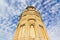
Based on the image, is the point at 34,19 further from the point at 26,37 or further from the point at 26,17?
the point at 26,37

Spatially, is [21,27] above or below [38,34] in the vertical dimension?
above

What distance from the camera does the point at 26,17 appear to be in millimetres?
23750

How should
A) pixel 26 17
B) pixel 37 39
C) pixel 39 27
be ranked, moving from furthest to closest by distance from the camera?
pixel 26 17
pixel 39 27
pixel 37 39

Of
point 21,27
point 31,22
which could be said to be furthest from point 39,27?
point 21,27

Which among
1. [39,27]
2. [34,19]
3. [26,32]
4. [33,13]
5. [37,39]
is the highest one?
[33,13]

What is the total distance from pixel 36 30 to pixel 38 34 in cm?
76

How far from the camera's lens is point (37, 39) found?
19.2 meters

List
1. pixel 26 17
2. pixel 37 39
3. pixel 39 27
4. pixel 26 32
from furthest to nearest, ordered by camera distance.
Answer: pixel 26 17, pixel 39 27, pixel 26 32, pixel 37 39

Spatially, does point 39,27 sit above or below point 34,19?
below

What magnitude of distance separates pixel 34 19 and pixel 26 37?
4.56m

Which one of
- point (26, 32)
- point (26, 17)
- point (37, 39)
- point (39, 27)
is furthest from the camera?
point (26, 17)

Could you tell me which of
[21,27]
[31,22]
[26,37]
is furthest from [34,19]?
[26,37]

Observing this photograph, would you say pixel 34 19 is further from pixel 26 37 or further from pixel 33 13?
pixel 26 37

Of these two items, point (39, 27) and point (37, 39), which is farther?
point (39, 27)
